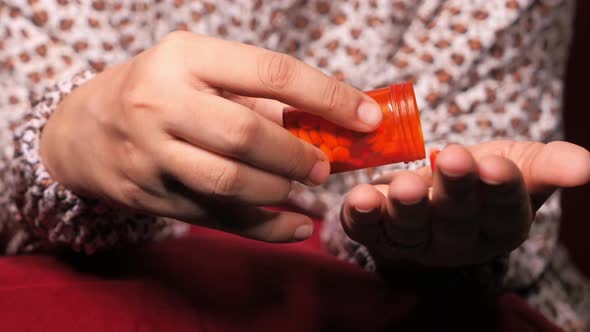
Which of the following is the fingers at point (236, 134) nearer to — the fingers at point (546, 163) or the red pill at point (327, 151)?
the red pill at point (327, 151)

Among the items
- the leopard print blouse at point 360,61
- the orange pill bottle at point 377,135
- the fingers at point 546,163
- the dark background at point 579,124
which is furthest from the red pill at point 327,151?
the dark background at point 579,124

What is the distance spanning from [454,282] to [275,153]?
0.26m

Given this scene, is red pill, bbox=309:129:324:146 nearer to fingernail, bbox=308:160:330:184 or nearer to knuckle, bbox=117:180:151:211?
fingernail, bbox=308:160:330:184

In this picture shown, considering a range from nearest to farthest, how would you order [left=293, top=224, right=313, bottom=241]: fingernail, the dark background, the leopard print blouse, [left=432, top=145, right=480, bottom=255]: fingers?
[left=432, top=145, right=480, bottom=255]: fingers
[left=293, top=224, right=313, bottom=241]: fingernail
the leopard print blouse
the dark background

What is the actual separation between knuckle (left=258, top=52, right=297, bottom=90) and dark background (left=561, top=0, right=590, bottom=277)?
0.67m

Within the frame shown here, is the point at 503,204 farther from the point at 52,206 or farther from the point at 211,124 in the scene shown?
the point at 52,206

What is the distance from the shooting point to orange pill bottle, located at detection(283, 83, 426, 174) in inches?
13.6

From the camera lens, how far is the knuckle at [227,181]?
342 millimetres

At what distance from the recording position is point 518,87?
590mm

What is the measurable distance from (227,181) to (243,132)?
4 cm

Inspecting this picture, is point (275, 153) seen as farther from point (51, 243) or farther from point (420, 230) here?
point (51, 243)

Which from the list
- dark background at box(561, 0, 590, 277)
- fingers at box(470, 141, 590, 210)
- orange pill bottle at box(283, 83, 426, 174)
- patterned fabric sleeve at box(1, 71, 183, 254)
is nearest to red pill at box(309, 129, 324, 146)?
orange pill bottle at box(283, 83, 426, 174)

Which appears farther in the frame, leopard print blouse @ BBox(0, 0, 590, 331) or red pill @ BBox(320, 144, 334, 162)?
leopard print blouse @ BBox(0, 0, 590, 331)

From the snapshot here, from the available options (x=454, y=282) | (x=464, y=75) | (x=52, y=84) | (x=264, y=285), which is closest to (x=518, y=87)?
(x=464, y=75)
